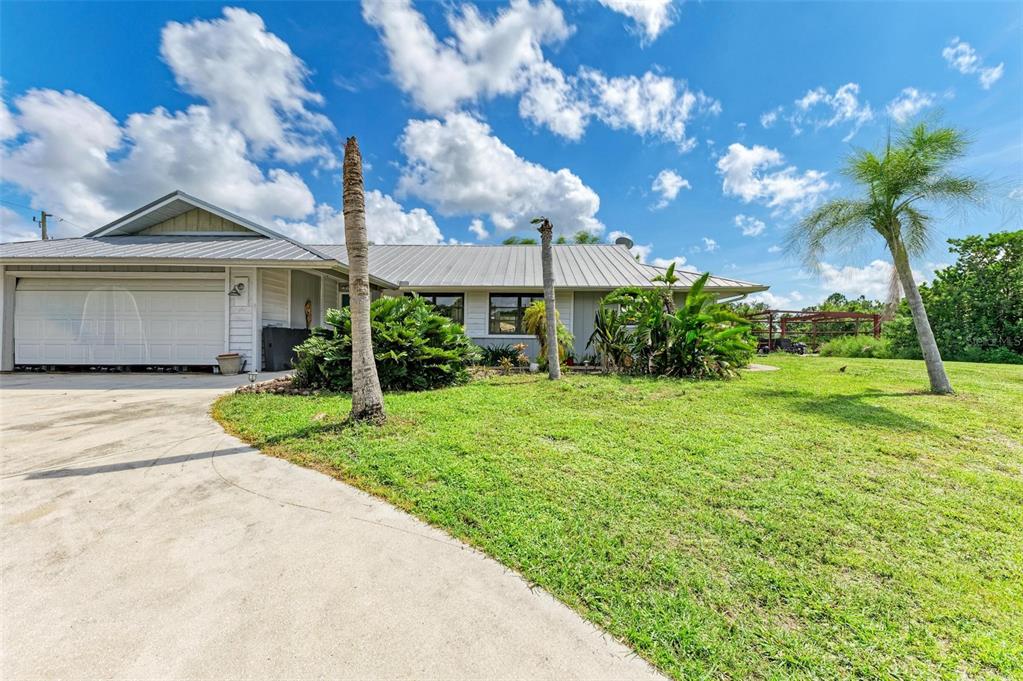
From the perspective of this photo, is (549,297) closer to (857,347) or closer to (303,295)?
(303,295)

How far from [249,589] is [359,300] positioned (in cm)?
353

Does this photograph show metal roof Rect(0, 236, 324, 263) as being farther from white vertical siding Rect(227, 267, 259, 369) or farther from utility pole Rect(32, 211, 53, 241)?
utility pole Rect(32, 211, 53, 241)

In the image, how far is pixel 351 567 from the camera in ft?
7.12

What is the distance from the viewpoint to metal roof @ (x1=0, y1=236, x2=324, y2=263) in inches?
363

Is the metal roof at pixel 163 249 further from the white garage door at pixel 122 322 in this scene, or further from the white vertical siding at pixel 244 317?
the white garage door at pixel 122 322

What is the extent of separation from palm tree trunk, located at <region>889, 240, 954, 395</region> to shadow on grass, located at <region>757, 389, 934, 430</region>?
378 millimetres

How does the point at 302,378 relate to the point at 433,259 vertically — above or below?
below

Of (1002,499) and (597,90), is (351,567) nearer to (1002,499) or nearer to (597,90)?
(1002,499)

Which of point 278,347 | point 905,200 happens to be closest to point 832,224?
point 905,200

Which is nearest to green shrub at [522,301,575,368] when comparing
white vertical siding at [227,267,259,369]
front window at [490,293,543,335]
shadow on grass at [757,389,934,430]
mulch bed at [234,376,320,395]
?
front window at [490,293,543,335]

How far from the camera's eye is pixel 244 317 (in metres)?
9.84

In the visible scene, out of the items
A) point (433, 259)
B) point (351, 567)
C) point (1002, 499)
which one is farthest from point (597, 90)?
point (351, 567)

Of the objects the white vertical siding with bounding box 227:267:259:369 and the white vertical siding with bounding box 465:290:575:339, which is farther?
the white vertical siding with bounding box 465:290:575:339

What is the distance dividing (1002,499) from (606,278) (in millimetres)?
9905
